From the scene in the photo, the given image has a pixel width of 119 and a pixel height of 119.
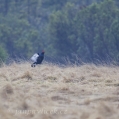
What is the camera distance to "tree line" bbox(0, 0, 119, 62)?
36.6 meters

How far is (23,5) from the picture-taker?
1944 inches

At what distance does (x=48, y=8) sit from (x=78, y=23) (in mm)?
10699

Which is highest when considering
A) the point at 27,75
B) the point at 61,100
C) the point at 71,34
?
the point at 61,100

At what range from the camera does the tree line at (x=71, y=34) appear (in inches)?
1441

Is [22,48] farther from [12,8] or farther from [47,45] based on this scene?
[12,8]

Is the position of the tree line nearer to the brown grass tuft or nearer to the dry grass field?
the brown grass tuft

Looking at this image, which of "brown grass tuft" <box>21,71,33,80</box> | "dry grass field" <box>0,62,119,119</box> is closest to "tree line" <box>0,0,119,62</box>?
"brown grass tuft" <box>21,71,33,80</box>

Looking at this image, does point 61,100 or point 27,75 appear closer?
point 61,100

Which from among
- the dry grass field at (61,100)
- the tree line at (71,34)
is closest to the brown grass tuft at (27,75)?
the dry grass field at (61,100)

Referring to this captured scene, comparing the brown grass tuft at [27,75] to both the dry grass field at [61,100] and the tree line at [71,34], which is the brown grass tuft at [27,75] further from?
the tree line at [71,34]

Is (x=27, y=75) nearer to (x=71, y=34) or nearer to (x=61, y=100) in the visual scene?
(x=61, y=100)

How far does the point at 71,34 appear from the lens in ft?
132

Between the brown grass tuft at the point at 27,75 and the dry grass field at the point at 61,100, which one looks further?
the brown grass tuft at the point at 27,75

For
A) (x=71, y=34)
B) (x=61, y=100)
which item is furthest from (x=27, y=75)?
(x=71, y=34)
